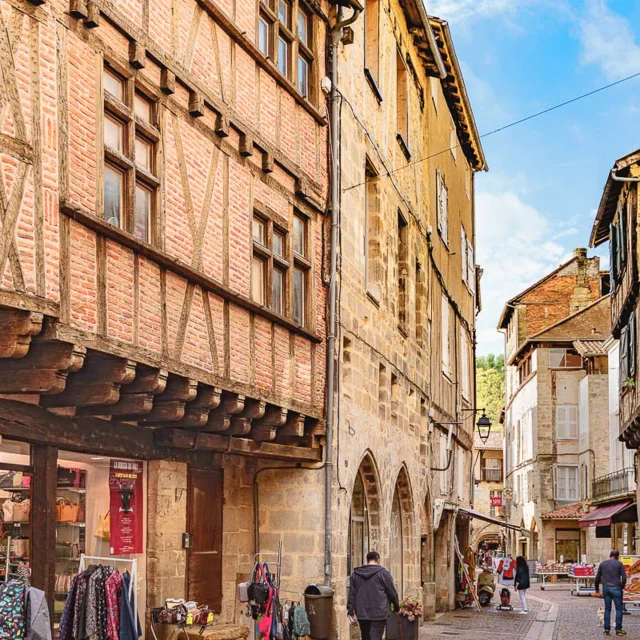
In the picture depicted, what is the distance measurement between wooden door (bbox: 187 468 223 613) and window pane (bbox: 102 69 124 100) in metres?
5.22

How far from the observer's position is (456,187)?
2947cm

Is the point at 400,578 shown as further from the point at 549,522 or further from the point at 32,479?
the point at 549,522

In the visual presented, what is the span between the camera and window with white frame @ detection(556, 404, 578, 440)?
53688 mm

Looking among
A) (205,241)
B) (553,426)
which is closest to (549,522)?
(553,426)

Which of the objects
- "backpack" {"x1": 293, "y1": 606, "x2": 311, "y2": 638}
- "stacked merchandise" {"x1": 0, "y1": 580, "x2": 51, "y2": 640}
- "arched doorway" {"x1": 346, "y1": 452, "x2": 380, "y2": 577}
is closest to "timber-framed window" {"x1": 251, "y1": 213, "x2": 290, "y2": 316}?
"backpack" {"x1": 293, "y1": 606, "x2": 311, "y2": 638}

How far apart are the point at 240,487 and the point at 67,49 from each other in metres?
7.65

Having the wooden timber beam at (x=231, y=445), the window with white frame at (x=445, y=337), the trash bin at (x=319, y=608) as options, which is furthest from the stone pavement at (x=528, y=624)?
the wooden timber beam at (x=231, y=445)

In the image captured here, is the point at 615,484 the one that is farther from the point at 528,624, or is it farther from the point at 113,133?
the point at 113,133

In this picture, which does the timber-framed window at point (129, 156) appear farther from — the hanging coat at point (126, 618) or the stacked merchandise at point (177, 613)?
the stacked merchandise at point (177, 613)

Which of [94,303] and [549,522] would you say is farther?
[549,522]

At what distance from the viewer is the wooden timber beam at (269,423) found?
12.9m

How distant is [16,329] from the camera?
25.4 ft

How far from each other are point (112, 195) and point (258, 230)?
3583 mm

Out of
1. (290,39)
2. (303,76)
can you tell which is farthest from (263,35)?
(303,76)
